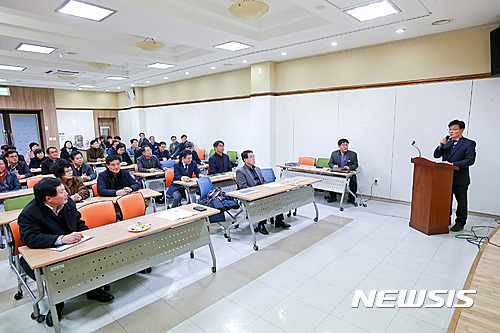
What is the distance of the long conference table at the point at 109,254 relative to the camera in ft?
7.64

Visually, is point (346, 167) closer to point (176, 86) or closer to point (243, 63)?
point (243, 63)

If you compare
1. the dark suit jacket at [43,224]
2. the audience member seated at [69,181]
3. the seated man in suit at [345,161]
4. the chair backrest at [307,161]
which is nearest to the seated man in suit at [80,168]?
the audience member seated at [69,181]

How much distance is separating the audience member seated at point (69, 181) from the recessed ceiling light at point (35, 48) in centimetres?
336

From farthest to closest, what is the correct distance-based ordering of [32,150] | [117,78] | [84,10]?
1. [117,78]
2. [32,150]
3. [84,10]

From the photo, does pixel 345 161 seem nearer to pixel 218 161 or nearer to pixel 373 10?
pixel 218 161

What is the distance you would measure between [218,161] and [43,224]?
12.6 ft

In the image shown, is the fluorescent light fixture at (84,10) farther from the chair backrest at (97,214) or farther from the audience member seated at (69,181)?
the chair backrest at (97,214)

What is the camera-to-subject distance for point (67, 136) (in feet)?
41.4

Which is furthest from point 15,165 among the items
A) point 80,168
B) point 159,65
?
point 159,65

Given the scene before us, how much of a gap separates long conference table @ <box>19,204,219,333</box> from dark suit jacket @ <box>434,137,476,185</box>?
160 inches

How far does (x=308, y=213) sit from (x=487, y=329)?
3.91 metres

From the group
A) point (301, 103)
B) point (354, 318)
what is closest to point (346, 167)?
point (301, 103)

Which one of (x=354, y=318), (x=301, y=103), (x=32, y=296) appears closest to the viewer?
(x=354, y=318)

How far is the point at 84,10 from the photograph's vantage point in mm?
4102
